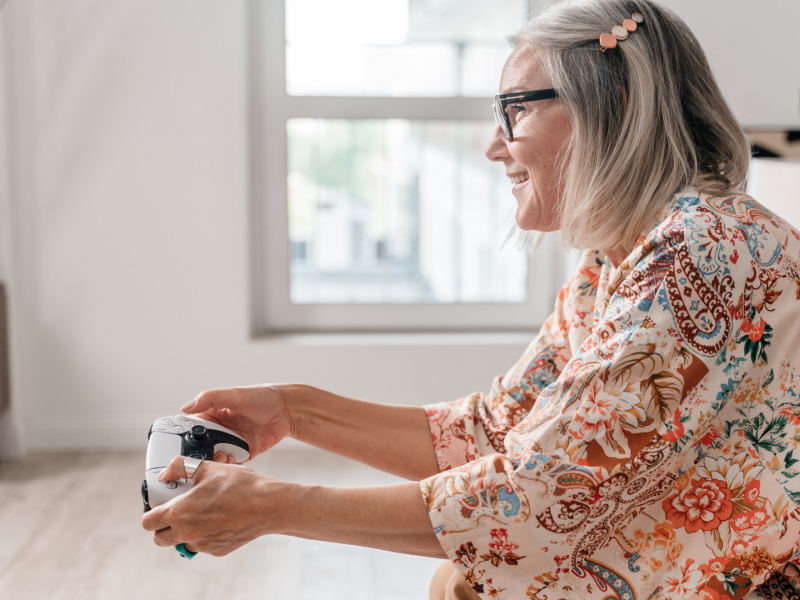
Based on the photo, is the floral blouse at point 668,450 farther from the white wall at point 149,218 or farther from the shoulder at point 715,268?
the white wall at point 149,218

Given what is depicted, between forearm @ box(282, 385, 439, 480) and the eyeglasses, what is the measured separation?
1.70ft

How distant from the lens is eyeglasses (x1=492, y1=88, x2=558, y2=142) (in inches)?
38.6

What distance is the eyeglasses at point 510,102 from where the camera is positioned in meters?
0.98

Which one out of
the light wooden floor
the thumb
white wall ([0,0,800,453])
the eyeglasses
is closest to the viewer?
the thumb

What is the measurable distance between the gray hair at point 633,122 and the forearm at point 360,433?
0.46m

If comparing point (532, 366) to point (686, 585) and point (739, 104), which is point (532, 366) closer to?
point (686, 585)

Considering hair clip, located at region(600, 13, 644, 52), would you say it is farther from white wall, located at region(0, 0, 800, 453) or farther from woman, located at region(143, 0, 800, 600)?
white wall, located at region(0, 0, 800, 453)

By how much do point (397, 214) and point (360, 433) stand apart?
1640 mm

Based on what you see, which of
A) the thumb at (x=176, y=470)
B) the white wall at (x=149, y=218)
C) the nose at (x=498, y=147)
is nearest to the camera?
the thumb at (x=176, y=470)

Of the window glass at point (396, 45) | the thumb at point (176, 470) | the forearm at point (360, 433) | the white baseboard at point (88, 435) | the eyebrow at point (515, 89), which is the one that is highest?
the window glass at point (396, 45)

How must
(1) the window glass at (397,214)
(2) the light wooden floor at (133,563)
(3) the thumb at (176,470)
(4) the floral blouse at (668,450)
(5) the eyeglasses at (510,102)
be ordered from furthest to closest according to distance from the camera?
1. (1) the window glass at (397,214)
2. (2) the light wooden floor at (133,563)
3. (5) the eyeglasses at (510,102)
4. (3) the thumb at (176,470)
5. (4) the floral blouse at (668,450)

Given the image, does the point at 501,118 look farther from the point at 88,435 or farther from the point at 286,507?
the point at 88,435

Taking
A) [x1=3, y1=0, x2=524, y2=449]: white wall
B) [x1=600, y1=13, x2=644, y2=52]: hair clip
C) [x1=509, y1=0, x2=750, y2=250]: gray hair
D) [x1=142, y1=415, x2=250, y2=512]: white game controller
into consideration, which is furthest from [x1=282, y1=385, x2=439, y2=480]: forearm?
[x1=3, y1=0, x2=524, y2=449]: white wall

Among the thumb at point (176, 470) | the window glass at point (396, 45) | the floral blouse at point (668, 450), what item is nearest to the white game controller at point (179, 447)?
the thumb at point (176, 470)
